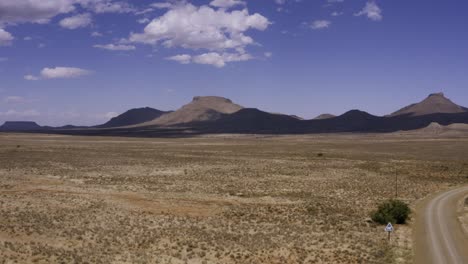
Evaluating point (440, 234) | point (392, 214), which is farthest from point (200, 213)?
point (440, 234)

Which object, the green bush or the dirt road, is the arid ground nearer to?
the green bush

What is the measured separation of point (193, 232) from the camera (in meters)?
29.0

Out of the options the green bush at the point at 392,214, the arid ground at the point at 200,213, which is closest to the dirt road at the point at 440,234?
the arid ground at the point at 200,213

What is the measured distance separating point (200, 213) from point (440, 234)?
15.7 metres

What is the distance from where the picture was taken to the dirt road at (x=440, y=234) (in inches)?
938

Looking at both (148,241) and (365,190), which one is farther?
(365,190)

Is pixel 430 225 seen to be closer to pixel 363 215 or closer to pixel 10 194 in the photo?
pixel 363 215

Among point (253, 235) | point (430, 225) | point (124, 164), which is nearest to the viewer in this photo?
point (253, 235)

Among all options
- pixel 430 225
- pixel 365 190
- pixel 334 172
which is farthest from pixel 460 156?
pixel 430 225

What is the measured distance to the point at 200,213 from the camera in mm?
35188

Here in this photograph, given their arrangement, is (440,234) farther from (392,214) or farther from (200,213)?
(200,213)

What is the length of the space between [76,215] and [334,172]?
39.2 meters

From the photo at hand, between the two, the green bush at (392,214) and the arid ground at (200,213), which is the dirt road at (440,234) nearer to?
the arid ground at (200,213)

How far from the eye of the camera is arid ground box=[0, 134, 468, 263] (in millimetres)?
24625
